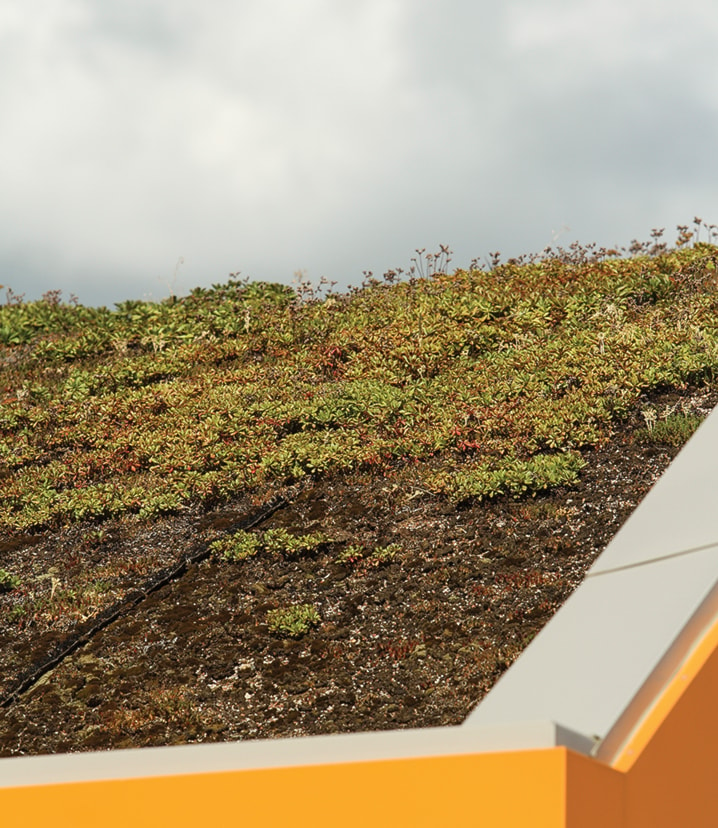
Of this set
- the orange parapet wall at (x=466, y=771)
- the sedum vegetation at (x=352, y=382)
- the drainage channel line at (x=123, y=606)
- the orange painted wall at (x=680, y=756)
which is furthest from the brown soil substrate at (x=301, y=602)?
the orange parapet wall at (x=466, y=771)

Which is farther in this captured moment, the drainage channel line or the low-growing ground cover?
the drainage channel line

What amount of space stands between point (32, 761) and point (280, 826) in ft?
2.10

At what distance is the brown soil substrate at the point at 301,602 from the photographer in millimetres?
5500

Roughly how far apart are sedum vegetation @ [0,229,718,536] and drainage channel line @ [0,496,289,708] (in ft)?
1.01

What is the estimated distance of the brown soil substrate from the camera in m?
5.50

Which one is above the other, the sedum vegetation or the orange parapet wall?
the sedum vegetation

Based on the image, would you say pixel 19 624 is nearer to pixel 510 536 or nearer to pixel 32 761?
pixel 510 536

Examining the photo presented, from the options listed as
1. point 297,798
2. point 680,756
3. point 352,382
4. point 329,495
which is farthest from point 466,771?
point 352,382

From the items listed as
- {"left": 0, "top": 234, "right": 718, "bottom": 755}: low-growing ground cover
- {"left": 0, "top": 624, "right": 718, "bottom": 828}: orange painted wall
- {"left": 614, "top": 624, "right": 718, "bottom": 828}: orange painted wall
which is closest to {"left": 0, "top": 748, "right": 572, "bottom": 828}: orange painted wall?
{"left": 0, "top": 624, "right": 718, "bottom": 828}: orange painted wall

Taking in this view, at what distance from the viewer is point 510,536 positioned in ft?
22.6

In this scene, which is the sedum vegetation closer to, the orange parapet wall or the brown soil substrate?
the brown soil substrate

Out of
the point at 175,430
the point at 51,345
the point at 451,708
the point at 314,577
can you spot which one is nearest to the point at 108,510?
the point at 175,430

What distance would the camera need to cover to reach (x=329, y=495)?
8.07 m

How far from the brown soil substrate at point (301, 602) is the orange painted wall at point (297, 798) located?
9.72 ft
